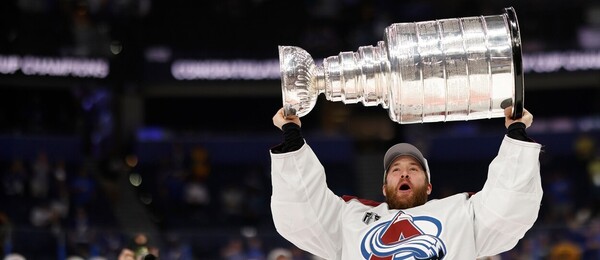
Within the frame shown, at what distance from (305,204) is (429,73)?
34.4 inches

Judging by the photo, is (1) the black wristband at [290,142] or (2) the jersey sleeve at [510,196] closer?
(2) the jersey sleeve at [510,196]

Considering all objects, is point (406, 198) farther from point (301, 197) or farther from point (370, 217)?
point (301, 197)

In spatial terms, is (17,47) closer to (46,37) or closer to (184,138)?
(46,37)

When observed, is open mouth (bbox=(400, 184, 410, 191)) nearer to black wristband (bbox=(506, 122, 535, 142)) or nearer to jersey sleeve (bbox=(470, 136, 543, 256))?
jersey sleeve (bbox=(470, 136, 543, 256))

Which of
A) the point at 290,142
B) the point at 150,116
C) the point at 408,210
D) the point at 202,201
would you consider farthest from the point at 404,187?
the point at 150,116

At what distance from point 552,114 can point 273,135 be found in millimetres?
7093

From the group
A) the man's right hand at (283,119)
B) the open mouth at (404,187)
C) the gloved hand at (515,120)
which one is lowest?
the open mouth at (404,187)

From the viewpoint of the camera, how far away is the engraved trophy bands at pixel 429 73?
4.91 m

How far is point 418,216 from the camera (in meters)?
5.05

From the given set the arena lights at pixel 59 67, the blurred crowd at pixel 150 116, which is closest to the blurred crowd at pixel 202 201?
the blurred crowd at pixel 150 116

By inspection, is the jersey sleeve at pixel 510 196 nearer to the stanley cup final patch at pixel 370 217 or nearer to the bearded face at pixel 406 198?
the bearded face at pixel 406 198

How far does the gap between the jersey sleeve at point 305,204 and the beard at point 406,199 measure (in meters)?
0.26

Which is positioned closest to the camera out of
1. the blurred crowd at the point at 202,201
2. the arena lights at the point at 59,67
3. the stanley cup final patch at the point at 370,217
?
the stanley cup final patch at the point at 370,217

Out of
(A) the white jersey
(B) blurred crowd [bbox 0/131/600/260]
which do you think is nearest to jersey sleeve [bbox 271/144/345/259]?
(A) the white jersey
